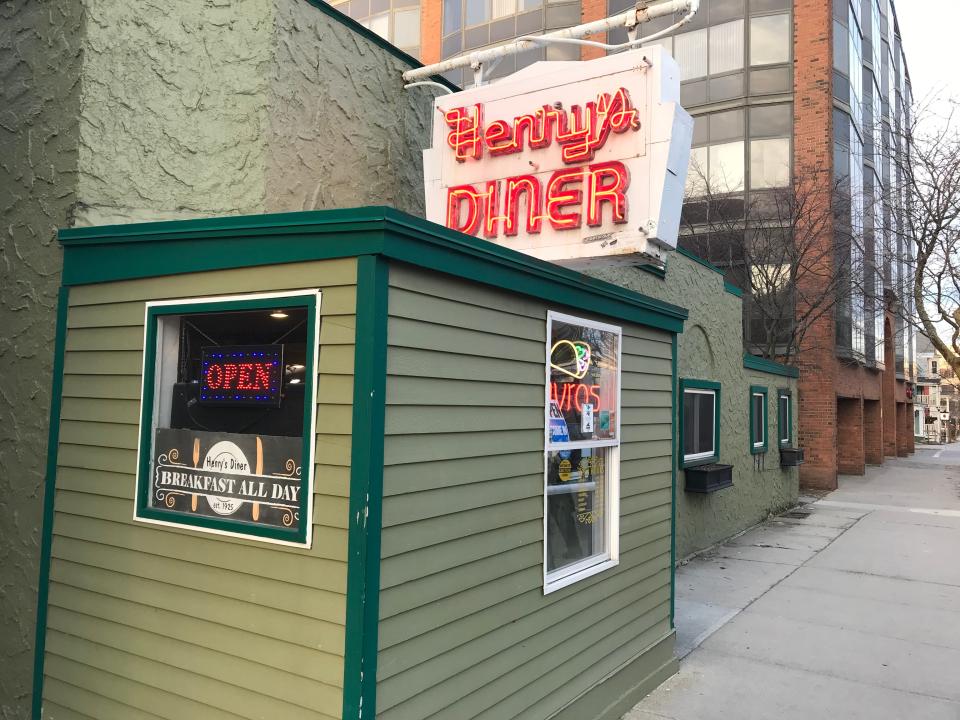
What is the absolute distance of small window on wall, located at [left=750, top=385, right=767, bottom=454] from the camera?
11914 millimetres

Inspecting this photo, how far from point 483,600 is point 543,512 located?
72 cm

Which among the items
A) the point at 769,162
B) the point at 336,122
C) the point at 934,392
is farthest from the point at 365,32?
the point at 934,392

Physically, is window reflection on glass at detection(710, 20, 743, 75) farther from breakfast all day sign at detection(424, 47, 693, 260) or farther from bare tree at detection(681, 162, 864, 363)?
breakfast all day sign at detection(424, 47, 693, 260)

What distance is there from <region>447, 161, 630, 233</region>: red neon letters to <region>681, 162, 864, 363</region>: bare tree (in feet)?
44.7

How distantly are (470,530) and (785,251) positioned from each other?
16.1 m

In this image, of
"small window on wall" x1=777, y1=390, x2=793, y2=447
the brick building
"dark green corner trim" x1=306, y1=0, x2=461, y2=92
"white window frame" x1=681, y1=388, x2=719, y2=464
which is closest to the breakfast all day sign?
"dark green corner trim" x1=306, y1=0, x2=461, y2=92

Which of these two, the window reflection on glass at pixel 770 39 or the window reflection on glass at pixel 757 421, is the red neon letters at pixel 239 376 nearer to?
the window reflection on glass at pixel 757 421

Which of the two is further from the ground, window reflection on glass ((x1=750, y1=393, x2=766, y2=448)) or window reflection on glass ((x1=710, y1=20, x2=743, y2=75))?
window reflection on glass ((x1=710, y1=20, x2=743, y2=75))

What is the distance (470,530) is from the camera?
3557 mm

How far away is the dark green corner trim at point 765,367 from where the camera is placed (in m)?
11.8

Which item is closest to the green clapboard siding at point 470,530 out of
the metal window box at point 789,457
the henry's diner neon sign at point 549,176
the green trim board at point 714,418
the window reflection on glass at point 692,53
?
the henry's diner neon sign at point 549,176

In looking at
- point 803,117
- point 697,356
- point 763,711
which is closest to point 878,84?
point 803,117

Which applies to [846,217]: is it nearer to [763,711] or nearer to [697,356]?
[697,356]

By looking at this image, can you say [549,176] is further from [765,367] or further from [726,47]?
[726,47]
